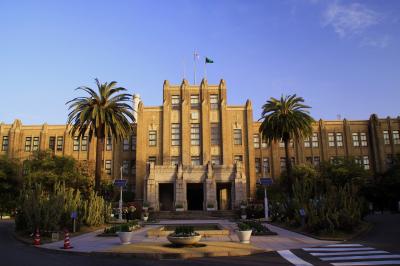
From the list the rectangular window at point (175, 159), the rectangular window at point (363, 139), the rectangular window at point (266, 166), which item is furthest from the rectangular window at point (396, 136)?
the rectangular window at point (175, 159)

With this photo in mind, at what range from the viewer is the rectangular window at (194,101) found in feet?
201

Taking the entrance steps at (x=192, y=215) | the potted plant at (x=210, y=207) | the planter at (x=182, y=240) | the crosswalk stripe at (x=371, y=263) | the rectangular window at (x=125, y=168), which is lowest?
the crosswalk stripe at (x=371, y=263)

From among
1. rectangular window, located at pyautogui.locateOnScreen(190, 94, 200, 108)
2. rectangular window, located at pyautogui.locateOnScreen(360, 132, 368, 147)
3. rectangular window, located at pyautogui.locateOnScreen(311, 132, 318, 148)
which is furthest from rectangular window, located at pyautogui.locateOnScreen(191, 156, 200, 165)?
rectangular window, located at pyautogui.locateOnScreen(360, 132, 368, 147)

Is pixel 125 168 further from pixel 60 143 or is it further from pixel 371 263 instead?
pixel 371 263

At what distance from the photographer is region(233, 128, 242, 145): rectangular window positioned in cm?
5994

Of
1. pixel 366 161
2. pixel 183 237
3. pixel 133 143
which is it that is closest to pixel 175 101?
pixel 133 143

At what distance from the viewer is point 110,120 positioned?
3881cm

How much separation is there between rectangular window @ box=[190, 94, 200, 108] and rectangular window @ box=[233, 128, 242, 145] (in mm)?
6993

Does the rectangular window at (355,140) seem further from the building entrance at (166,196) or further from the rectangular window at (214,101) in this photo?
the building entrance at (166,196)

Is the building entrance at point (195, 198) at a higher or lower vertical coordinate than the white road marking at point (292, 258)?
higher

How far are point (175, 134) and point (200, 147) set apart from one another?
433 cm

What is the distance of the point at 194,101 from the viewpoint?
61.3 m

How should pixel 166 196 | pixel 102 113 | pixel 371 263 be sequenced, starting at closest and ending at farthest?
pixel 371 263, pixel 102 113, pixel 166 196

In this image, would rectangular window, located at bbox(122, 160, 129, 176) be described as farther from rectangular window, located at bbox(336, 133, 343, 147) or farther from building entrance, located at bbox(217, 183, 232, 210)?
rectangular window, located at bbox(336, 133, 343, 147)
